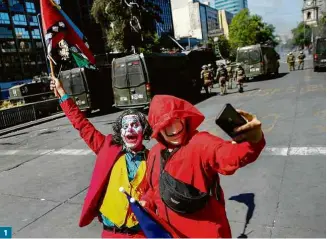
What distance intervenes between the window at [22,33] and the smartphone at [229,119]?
57300mm

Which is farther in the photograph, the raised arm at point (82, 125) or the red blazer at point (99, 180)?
the raised arm at point (82, 125)

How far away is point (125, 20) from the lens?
105 ft

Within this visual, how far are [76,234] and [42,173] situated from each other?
3.61m

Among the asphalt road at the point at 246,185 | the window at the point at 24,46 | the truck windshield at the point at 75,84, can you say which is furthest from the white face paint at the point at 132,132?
the window at the point at 24,46

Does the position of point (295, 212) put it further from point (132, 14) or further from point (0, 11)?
point (0, 11)

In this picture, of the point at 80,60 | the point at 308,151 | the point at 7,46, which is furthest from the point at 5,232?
the point at 7,46

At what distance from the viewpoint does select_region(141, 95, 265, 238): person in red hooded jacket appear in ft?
6.66

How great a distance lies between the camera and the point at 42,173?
7.71 m

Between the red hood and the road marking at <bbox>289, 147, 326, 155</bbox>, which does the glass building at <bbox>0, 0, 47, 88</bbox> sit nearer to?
the road marking at <bbox>289, 147, 326, 155</bbox>

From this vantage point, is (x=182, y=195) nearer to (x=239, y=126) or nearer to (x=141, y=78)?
(x=239, y=126)

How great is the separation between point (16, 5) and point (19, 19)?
7.21ft

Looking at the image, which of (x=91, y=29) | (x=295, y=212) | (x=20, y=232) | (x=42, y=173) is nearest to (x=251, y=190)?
(x=295, y=212)

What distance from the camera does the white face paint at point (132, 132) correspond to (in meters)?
2.78

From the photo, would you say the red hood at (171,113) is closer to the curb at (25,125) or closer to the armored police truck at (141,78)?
the armored police truck at (141,78)
